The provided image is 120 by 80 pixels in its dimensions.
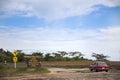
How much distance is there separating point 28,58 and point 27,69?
9.64 feet

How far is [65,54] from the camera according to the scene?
11200cm

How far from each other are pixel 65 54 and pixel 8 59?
27.3 metres

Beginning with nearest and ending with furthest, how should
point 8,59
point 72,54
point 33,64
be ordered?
point 33,64, point 8,59, point 72,54

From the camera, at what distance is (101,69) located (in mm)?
46562

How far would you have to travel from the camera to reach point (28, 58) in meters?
46.2

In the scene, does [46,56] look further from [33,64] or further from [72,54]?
[33,64]

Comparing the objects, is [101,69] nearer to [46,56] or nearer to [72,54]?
[46,56]

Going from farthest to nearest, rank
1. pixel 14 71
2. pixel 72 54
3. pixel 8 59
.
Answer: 1. pixel 72 54
2. pixel 8 59
3. pixel 14 71

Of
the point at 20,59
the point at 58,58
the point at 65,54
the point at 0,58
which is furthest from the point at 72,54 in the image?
the point at 0,58

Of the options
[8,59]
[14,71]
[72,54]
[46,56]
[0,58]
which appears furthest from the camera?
[72,54]

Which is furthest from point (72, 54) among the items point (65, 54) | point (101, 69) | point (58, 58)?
point (101, 69)

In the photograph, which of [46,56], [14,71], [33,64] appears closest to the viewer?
[14,71]

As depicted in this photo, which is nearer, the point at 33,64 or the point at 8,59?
the point at 33,64

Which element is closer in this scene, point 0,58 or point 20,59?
point 0,58
